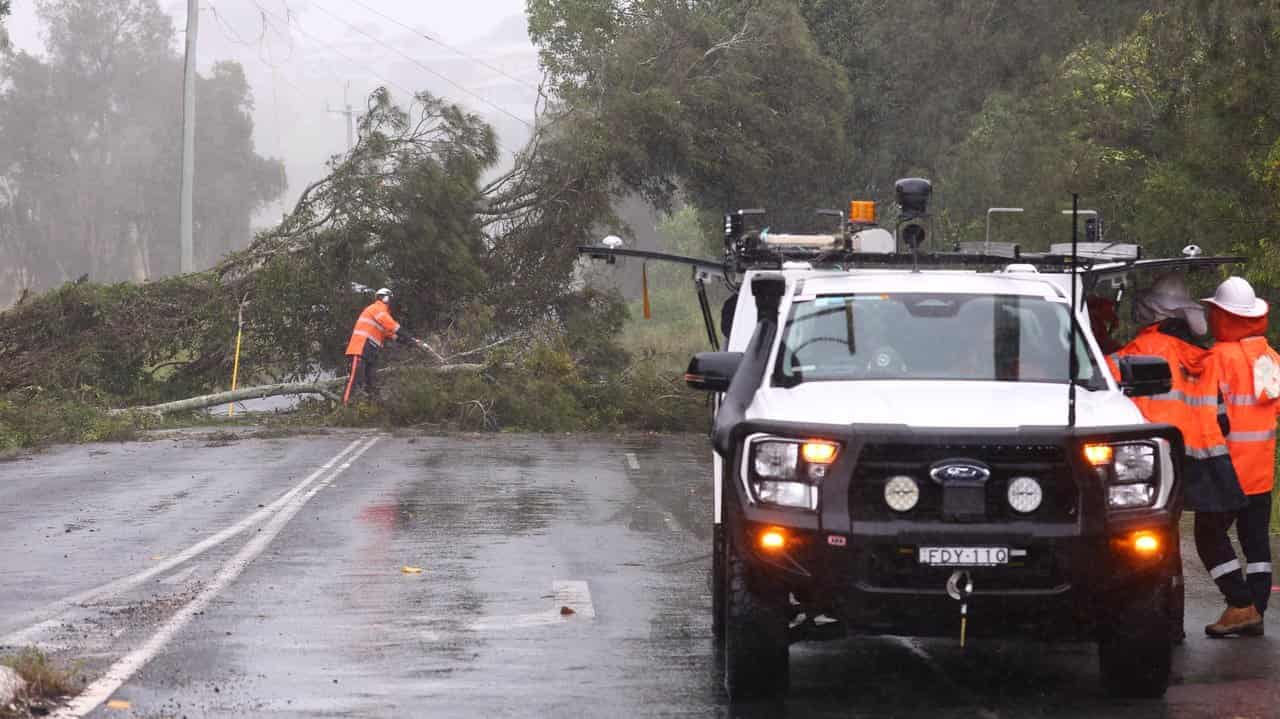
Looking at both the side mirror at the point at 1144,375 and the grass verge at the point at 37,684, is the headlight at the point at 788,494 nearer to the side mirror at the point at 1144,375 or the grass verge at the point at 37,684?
the side mirror at the point at 1144,375

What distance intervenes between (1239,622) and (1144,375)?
1.76m

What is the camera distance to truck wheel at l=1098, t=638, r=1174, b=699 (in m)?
7.20

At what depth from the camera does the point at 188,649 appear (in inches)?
327

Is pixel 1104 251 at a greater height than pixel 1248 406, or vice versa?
pixel 1104 251

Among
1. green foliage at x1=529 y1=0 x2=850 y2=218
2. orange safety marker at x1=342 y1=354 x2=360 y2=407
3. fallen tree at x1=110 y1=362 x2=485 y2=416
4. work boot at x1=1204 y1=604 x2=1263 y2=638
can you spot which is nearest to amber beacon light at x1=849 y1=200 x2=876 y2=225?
work boot at x1=1204 y1=604 x2=1263 y2=638

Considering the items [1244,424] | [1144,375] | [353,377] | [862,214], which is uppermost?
[862,214]

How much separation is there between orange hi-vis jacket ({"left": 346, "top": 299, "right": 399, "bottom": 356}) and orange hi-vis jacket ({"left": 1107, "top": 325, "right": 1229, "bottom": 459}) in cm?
1795

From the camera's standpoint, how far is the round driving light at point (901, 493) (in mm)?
6848

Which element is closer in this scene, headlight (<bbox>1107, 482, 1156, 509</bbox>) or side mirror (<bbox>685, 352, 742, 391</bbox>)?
headlight (<bbox>1107, 482, 1156, 509</bbox>)

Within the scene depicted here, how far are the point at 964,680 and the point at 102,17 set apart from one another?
116m

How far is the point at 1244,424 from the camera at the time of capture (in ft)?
29.5

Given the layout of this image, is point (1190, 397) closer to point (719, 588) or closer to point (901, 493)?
point (719, 588)

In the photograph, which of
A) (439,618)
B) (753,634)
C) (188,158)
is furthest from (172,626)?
(188,158)

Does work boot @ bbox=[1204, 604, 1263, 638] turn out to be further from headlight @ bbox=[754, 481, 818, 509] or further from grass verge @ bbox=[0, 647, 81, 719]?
grass verge @ bbox=[0, 647, 81, 719]
